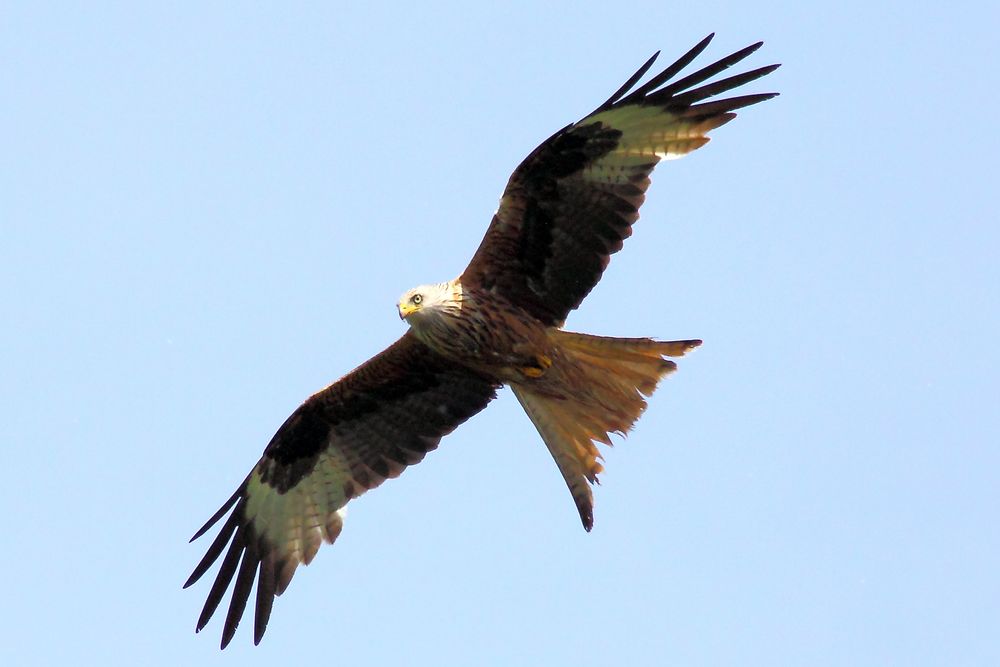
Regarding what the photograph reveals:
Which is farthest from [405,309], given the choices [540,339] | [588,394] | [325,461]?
[325,461]

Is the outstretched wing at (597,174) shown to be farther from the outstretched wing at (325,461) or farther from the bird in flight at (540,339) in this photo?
the outstretched wing at (325,461)

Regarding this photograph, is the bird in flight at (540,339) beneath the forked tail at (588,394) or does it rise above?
above

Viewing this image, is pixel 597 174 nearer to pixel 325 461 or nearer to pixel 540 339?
pixel 540 339

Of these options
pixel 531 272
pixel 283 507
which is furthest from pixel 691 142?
pixel 283 507

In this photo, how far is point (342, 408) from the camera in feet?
37.5

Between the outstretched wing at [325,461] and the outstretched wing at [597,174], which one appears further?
the outstretched wing at [325,461]

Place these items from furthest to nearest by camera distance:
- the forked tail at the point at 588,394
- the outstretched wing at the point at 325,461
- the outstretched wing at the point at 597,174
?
the outstretched wing at the point at 325,461 < the forked tail at the point at 588,394 < the outstretched wing at the point at 597,174

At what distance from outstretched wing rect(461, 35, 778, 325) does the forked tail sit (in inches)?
22.4

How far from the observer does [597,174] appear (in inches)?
407

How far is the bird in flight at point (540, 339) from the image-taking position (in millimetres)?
10281

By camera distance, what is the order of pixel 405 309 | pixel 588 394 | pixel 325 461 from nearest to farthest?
pixel 405 309, pixel 588 394, pixel 325 461

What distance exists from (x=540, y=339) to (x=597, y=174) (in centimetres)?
117

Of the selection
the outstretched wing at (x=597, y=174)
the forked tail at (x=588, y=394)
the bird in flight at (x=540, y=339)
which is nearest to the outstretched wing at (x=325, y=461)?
the bird in flight at (x=540, y=339)

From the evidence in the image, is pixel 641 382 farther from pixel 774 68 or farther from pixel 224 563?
pixel 224 563
